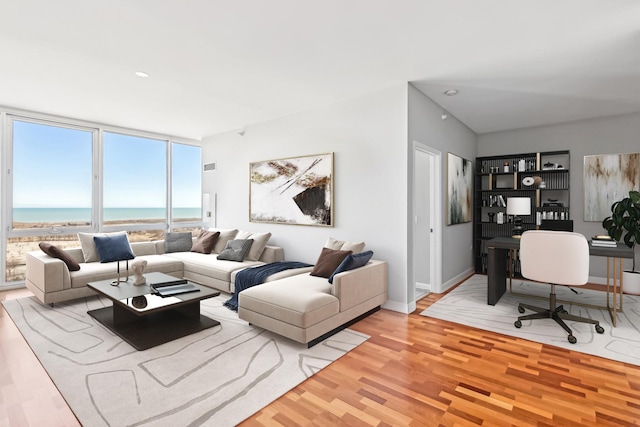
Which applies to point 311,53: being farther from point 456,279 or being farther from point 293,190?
point 456,279

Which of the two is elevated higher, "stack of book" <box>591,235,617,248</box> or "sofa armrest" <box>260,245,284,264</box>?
"stack of book" <box>591,235,617,248</box>

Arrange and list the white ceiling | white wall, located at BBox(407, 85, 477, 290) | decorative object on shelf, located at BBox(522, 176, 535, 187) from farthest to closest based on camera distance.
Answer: decorative object on shelf, located at BBox(522, 176, 535, 187), white wall, located at BBox(407, 85, 477, 290), the white ceiling

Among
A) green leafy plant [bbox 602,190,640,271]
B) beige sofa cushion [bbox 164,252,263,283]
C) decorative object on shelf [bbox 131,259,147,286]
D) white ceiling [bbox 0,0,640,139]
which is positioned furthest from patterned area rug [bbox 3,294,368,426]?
green leafy plant [bbox 602,190,640,271]

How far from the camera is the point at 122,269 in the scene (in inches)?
180

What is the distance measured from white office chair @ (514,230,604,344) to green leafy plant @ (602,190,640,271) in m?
Answer: 2.16

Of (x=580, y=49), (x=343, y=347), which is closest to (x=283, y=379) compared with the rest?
(x=343, y=347)

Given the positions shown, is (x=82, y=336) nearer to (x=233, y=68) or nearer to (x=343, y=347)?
(x=343, y=347)

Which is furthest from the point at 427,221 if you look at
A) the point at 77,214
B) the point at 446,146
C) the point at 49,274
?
the point at 77,214

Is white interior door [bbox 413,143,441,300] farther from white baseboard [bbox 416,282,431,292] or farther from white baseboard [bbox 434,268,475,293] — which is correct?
white baseboard [bbox 434,268,475,293]

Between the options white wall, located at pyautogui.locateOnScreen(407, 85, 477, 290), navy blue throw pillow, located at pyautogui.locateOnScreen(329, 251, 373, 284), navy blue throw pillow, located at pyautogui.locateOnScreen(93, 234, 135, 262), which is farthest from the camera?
navy blue throw pillow, located at pyautogui.locateOnScreen(93, 234, 135, 262)

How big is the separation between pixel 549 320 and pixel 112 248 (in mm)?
5597

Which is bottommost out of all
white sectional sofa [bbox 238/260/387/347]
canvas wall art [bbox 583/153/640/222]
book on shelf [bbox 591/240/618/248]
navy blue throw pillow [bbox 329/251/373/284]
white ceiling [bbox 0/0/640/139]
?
white sectional sofa [bbox 238/260/387/347]

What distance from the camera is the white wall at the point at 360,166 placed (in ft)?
12.6

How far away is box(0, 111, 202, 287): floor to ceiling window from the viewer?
4.92 meters
